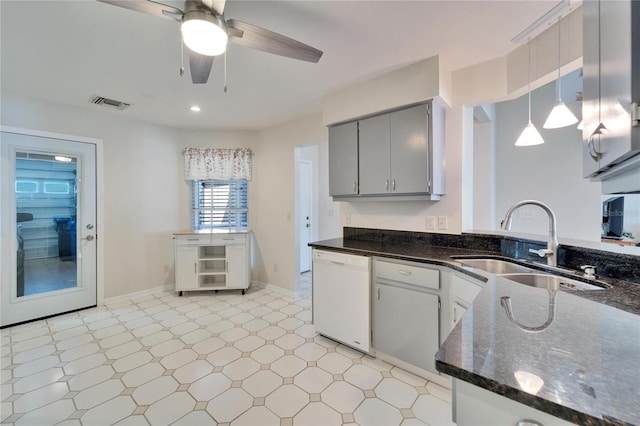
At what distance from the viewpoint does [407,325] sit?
2002 millimetres

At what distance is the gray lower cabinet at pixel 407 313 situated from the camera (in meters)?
1.88

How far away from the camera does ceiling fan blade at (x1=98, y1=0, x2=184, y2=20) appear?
1200 millimetres

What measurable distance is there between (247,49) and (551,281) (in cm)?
246

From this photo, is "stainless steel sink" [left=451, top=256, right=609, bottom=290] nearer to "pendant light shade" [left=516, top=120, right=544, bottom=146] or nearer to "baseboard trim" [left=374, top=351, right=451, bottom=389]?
"baseboard trim" [left=374, top=351, right=451, bottom=389]

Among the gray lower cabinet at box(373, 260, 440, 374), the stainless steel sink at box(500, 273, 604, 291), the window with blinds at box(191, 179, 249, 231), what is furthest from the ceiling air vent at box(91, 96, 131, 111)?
the stainless steel sink at box(500, 273, 604, 291)

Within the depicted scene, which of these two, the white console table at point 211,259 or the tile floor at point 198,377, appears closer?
the tile floor at point 198,377

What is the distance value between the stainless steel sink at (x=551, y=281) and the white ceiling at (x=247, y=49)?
1.54 meters

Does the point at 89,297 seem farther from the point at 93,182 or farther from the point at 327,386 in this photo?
the point at 327,386

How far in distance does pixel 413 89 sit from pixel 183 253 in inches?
135

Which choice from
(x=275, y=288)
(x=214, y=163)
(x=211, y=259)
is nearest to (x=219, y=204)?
(x=214, y=163)

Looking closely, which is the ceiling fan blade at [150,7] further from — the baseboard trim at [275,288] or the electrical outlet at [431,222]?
the baseboard trim at [275,288]

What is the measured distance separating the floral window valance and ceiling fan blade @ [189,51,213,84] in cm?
230

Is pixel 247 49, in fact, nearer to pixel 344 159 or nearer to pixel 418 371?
pixel 344 159

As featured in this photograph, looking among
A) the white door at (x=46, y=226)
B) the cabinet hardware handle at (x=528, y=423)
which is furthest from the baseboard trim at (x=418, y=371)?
the white door at (x=46, y=226)
